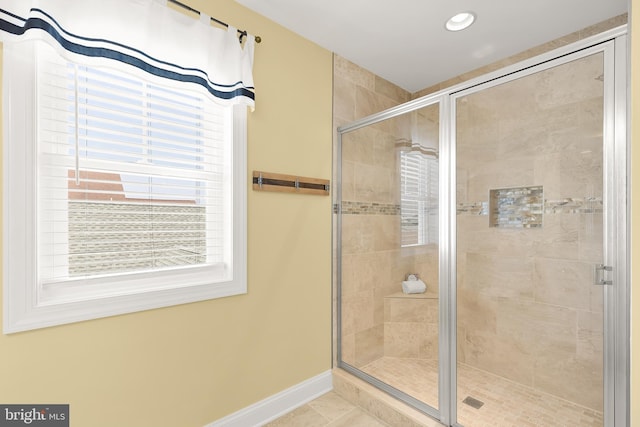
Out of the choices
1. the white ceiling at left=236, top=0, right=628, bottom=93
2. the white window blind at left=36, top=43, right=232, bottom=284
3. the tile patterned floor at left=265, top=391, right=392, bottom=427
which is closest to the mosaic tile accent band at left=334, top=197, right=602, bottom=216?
the white window blind at left=36, top=43, right=232, bottom=284

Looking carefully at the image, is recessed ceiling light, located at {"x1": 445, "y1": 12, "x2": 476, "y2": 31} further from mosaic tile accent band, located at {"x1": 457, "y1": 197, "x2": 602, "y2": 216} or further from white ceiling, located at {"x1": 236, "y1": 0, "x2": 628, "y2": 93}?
mosaic tile accent band, located at {"x1": 457, "y1": 197, "x2": 602, "y2": 216}

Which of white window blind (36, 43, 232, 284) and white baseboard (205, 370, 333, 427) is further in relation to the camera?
white baseboard (205, 370, 333, 427)

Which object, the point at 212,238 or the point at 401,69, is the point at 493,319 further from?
the point at 401,69

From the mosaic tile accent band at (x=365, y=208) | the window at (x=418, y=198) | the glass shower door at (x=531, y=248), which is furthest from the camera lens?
the mosaic tile accent band at (x=365, y=208)

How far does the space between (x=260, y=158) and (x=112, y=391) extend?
4.20 feet

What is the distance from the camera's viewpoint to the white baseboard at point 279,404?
1635 millimetres

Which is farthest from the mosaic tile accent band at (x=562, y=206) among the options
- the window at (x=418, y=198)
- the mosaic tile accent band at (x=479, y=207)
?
the window at (x=418, y=198)

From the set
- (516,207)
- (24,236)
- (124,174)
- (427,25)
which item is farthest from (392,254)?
(24,236)

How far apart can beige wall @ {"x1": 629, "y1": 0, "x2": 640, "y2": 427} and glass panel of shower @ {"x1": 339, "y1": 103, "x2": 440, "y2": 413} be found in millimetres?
766

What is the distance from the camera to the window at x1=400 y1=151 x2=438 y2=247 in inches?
67.1

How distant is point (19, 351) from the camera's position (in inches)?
42.9

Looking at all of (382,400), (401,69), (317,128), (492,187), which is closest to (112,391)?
(382,400)

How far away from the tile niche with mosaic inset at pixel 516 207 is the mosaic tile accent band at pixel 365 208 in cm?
63

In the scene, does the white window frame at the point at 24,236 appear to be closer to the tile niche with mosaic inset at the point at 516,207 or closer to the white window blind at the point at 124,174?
the white window blind at the point at 124,174
